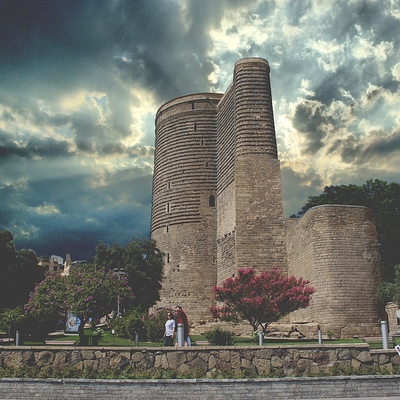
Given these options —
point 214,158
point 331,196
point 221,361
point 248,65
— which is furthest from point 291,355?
point 331,196

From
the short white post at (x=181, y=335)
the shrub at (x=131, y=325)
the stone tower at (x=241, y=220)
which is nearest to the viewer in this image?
the short white post at (x=181, y=335)

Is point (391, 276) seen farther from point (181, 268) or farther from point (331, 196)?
point (181, 268)

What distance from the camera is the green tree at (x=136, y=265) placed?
25609 mm

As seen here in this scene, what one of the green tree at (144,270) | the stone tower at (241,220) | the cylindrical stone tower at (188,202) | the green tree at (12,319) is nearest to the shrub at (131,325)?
the green tree at (12,319)

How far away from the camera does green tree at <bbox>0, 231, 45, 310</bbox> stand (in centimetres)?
2930

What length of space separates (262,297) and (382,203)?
1774 cm

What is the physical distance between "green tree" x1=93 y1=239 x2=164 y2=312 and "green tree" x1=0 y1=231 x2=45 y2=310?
652 centimetres

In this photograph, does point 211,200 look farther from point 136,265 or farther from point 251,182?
point 136,265

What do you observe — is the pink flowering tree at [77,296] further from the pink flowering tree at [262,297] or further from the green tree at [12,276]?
the green tree at [12,276]

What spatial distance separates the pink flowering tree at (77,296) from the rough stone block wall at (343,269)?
822cm

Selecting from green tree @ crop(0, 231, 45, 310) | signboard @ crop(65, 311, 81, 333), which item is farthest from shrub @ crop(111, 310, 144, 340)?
green tree @ crop(0, 231, 45, 310)

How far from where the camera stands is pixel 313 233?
2095cm

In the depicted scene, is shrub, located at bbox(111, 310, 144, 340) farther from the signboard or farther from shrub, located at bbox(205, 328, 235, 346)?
shrub, located at bbox(205, 328, 235, 346)

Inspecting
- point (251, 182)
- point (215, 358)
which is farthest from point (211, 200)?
point (215, 358)
